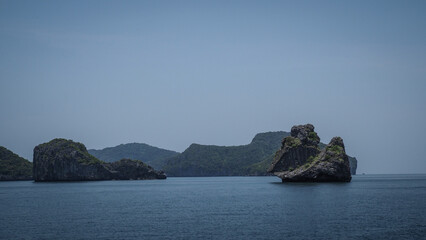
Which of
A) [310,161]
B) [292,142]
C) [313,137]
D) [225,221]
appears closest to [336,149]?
[310,161]

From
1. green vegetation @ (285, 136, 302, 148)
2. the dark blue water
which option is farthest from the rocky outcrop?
the dark blue water

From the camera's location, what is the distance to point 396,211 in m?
70.2

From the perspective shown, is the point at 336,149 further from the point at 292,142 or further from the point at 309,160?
the point at 292,142

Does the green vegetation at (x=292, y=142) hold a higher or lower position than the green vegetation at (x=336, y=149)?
higher

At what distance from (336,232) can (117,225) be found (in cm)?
2903

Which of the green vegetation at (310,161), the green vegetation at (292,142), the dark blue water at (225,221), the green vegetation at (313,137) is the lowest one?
the dark blue water at (225,221)

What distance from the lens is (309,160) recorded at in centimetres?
15500

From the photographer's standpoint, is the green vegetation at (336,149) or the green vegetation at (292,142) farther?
the green vegetation at (292,142)

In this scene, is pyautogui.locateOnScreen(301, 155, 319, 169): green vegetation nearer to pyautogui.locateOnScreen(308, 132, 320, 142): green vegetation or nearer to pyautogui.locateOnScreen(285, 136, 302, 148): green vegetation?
pyautogui.locateOnScreen(285, 136, 302, 148): green vegetation

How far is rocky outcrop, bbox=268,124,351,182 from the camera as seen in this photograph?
142m

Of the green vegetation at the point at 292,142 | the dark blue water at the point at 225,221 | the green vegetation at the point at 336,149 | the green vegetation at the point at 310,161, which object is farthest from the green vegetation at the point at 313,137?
the dark blue water at the point at 225,221

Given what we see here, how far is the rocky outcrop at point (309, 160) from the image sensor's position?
14225 centimetres

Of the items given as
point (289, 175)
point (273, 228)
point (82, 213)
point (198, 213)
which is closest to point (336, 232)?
point (273, 228)

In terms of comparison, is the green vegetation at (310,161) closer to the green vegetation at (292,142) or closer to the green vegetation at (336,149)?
the green vegetation at (336,149)
